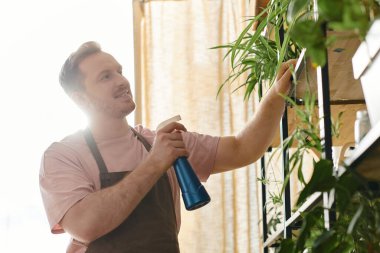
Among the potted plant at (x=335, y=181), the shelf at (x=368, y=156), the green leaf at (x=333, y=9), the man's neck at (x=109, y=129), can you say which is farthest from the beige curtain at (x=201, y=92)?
the green leaf at (x=333, y=9)

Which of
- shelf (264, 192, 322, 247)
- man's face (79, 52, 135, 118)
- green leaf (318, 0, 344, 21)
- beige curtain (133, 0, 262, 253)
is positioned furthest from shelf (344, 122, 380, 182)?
beige curtain (133, 0, 262, 253)

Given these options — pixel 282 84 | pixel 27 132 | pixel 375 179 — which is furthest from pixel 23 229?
pixel 375 179

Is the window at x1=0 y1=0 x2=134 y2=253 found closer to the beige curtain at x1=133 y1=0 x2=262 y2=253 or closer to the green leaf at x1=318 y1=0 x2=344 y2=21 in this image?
the beige curtain at x1=133 y1=0 x2=262 y2=253

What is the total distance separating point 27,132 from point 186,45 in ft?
2.97

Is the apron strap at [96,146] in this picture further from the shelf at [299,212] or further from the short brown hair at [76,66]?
the shelf at [299,212]

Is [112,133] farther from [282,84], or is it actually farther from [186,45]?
[186,45]

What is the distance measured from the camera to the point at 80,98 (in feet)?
7.19

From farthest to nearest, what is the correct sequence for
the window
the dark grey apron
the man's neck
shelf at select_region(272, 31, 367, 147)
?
the window, the man's neck, the dark grey apron, shelf at select_region(272, 31, 367, 147)

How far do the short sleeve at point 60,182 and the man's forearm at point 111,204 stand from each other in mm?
34

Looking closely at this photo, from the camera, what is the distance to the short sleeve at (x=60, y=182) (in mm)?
1898

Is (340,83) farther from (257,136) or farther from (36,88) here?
(36,88)

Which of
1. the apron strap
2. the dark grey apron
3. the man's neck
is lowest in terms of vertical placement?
the dark grey apron

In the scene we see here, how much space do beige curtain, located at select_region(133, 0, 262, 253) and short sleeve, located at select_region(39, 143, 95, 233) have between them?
1.32 metres

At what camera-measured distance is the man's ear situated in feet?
7.12
